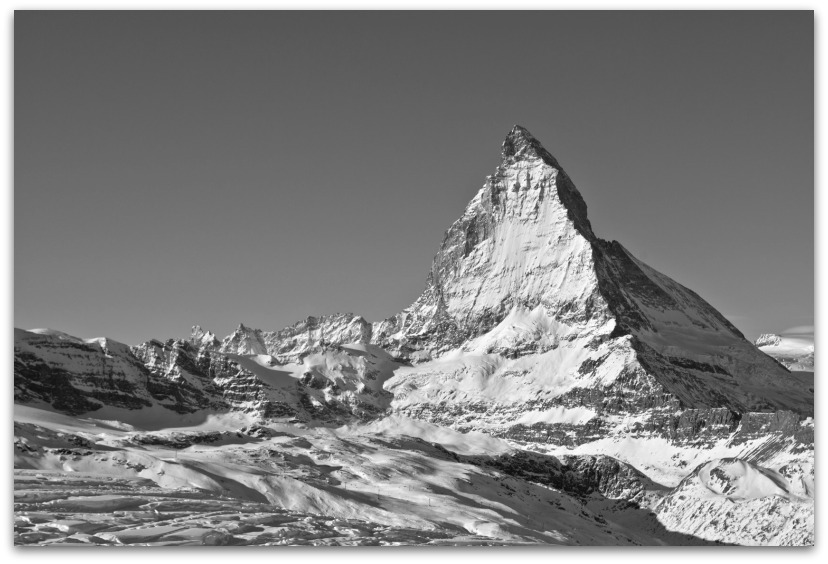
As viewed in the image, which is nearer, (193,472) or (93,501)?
(93,501)

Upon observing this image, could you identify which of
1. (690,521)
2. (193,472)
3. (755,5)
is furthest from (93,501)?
(690,521)

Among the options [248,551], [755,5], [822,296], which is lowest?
Result: [248,551]

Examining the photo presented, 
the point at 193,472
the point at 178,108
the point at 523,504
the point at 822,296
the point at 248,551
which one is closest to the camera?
the point at 248,551

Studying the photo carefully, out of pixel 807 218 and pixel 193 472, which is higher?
pixel 807 218

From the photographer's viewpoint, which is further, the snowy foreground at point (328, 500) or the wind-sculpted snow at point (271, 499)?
the snowy foreground at point (328, 500)

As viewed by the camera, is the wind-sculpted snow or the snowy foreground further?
the snowy foreground

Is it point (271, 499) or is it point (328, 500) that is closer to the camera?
point (328, 500)

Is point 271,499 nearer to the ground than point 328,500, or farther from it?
nearer to the ground

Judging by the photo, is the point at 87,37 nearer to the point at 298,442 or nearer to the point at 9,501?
the point at 9,501
